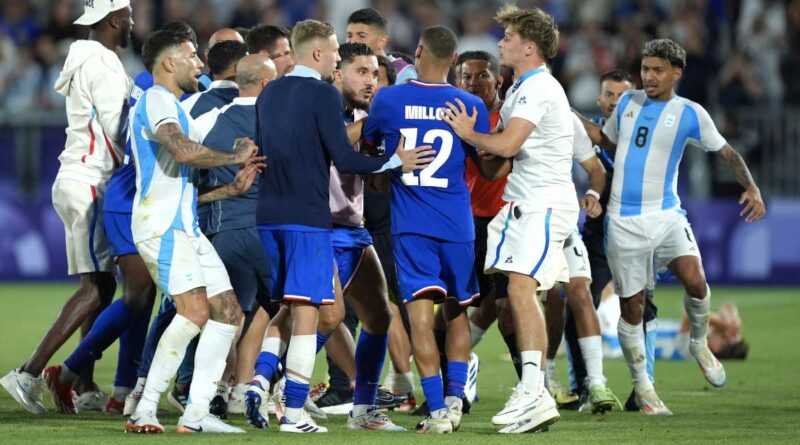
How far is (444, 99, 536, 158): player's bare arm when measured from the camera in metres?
7.84

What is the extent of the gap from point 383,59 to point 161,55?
2122 millimetres

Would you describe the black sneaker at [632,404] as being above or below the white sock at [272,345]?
below

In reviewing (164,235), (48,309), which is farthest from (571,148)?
(48,309)

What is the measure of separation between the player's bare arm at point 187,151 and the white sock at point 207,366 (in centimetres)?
93

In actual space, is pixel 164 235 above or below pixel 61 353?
above

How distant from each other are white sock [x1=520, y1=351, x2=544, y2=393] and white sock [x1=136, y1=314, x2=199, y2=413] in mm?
1951

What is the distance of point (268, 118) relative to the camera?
25.8 ft

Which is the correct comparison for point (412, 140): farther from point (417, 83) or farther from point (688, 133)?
point (688, 133)

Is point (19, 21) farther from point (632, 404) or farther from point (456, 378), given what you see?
point (456, 378)

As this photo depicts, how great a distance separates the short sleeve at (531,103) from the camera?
26.1 feet

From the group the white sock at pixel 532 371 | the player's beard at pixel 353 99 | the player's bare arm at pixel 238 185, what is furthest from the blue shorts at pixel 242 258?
the white sock at pixel 532 371

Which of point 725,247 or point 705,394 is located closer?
point 705,394

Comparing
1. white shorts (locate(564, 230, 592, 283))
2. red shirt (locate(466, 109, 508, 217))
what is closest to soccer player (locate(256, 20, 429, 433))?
red shirt (locate(466, 109, 508, 217))

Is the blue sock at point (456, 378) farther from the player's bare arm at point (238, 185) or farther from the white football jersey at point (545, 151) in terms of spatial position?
the player's bare arm at point (238, 185)
